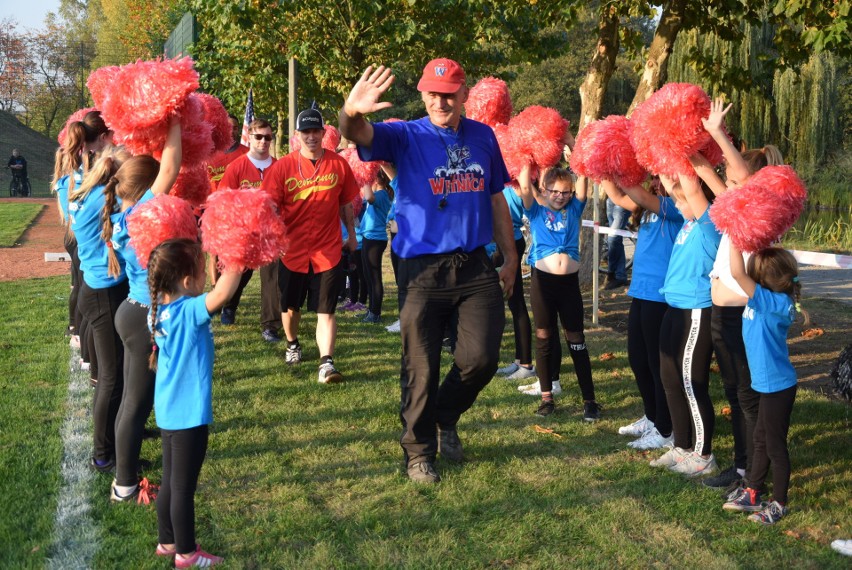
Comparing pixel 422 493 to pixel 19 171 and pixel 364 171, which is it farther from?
pixel 19 171

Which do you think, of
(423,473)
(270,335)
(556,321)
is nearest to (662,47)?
(556,321)

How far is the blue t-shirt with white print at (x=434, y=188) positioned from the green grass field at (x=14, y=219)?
15.2 meters

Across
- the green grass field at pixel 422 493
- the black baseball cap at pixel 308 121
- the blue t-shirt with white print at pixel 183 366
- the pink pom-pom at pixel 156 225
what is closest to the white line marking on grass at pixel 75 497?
the green grass field at pixel 422 493

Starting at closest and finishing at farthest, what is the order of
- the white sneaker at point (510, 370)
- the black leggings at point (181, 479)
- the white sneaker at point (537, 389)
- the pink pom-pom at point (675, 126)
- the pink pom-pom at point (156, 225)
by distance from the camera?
the black leggings at point (181, 479) < the pink pom-pom at point (156, 225) < the pink pom-pom at point (675, 126) < the white sneaker at point (537, 389) < the white sneaker at point (510, 370)

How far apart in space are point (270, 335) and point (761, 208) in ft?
18.1

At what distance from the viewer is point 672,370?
4.93 m

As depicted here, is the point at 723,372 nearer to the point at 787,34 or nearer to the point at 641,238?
the point at 641,238

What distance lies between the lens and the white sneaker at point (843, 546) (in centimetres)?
379

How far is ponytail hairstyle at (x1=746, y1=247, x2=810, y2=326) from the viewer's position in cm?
409

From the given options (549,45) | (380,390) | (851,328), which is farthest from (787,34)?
(380,390)

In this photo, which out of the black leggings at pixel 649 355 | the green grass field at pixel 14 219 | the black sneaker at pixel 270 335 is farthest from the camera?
the green grass field at pixel 14 219

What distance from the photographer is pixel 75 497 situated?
4.38m

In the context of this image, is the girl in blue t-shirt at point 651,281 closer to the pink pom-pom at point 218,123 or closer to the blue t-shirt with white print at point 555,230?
the blue t-shirt with white print at point 555,230

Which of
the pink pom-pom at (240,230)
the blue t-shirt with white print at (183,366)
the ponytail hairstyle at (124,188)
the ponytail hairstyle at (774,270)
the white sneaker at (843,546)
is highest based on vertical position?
the ponytail hairstyle at (124,188)
